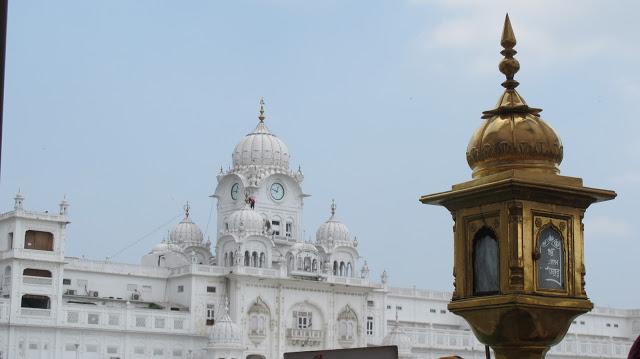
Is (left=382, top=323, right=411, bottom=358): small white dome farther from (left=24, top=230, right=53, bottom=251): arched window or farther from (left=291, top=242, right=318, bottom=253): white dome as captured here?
(left=24, top=230, right=53, bottom=251): arched window

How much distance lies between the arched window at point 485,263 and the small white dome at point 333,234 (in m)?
56.7

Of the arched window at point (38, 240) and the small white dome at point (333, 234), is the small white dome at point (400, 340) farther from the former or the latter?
the arched window at point (38, 240)

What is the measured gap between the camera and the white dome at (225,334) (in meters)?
51.5

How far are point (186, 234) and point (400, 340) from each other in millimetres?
A: 14953

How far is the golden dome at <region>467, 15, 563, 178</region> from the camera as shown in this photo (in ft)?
19.2

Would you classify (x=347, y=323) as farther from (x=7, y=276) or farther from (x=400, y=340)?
(x=7, y=276)

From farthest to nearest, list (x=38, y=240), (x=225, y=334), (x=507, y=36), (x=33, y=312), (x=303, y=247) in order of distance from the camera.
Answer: (x=303, y=247), (x=38, y=240), (x=225, y=334), (x=33, y=312), (x=507, y=36)

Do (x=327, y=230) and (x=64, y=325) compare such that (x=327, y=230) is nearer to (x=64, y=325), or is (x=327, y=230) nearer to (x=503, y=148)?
(x=64, y=325)

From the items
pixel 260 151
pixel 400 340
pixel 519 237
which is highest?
pixel 260 151

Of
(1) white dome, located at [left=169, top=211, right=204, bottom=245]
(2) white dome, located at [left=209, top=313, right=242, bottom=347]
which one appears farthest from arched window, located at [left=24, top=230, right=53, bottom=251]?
(1) white dome, located at [left=169, top=211, right=204, bottom=245]

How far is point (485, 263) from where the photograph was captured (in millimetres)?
5820

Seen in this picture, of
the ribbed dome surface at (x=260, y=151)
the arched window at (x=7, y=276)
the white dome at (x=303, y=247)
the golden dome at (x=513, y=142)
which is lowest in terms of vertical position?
the golden dome at (x=513, y=142)

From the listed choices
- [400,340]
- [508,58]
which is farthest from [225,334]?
[508,58]

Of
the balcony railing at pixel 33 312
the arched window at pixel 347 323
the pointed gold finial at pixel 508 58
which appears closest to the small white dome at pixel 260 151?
the arched window at pixel 347 323
